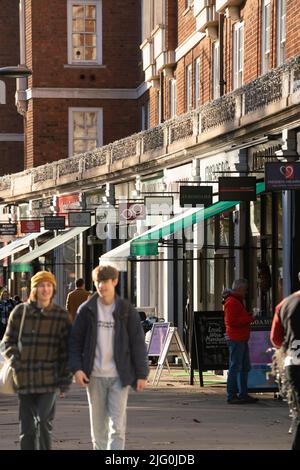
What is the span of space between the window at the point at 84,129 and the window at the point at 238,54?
2184 cm

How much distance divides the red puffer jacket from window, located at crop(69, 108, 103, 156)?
33.8 meters

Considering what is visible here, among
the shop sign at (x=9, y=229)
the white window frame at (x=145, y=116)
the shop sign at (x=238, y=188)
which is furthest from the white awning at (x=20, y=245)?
the shop sign at (x=238, y=188)

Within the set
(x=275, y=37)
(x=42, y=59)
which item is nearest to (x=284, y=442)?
(x=275, y=37)

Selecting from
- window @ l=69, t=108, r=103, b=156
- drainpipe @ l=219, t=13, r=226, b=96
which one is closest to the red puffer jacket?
drainpipe @ l=219, t=13, r=226, b=96

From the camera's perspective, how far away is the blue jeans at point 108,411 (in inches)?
494

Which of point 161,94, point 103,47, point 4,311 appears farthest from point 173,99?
point 103,47

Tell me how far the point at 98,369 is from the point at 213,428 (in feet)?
15.7

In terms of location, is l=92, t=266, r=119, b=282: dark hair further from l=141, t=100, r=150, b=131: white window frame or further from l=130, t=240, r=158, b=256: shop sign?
l=141, t=100, r=150, b=131: white window frame

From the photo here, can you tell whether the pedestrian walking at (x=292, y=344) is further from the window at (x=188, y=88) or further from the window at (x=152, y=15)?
the window at (x=152, y=15)

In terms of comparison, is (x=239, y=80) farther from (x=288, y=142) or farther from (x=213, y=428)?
(x=213, y=428)

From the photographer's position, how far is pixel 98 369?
41.5 ft

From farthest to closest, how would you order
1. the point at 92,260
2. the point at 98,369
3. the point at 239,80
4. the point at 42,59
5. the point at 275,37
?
the point at 42,59, the point at 92,260, the point at 239,80, the point at 275,37, the point at 98,369

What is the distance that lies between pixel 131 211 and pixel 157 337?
292 inches

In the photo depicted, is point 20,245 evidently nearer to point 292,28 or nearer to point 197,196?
point 197,196
